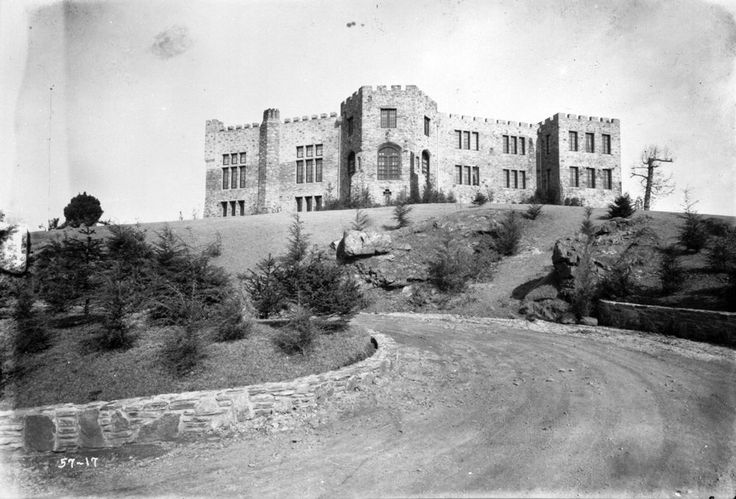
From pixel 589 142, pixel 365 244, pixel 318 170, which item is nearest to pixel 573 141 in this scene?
pixel 589 142

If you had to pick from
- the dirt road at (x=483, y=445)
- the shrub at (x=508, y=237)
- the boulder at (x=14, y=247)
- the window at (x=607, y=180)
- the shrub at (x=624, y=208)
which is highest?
the window at (x=607, y=180)

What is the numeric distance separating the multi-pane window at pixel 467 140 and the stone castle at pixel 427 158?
0.12 meters

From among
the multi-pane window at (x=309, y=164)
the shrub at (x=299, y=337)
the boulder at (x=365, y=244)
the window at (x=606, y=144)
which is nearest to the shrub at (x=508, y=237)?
the boulder at (x=365, y=244)

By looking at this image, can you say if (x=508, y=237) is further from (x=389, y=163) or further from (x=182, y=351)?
(x=389, y=163)

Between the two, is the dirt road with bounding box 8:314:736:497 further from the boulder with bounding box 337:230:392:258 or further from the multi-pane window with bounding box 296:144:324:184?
the multi-pane window with bounding box 296:144:324:184

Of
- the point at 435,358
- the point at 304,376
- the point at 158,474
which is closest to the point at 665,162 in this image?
the point at 435,358

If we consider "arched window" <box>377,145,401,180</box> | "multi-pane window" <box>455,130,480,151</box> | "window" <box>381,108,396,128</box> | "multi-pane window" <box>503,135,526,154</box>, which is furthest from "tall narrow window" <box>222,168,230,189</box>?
"multi-pane window" <box>503,135,526,154</box>

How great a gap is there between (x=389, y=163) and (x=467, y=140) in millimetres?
11898

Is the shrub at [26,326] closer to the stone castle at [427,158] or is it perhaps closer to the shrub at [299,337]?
the shrub at [299,337]

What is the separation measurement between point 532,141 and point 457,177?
36.8 feet

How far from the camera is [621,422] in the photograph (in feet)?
18.6

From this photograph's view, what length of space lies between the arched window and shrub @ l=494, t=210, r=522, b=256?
1687 centimetres

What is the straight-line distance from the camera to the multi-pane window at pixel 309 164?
41438mm

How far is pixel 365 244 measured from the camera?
2027cm
